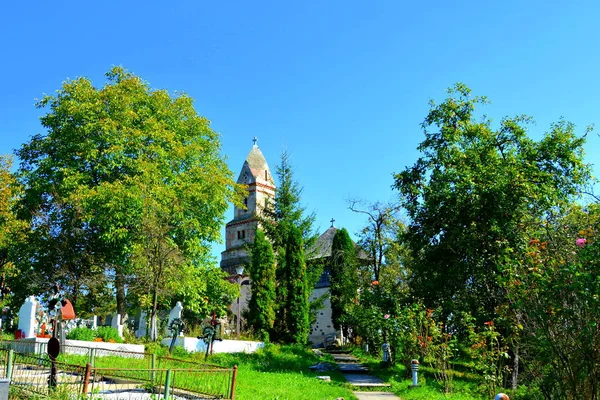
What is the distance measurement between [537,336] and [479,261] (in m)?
9.86

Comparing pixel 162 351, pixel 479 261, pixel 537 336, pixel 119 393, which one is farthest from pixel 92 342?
pixel 537 336

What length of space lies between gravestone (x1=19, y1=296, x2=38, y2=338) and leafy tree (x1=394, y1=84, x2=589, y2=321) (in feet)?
43.8

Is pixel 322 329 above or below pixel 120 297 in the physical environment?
below

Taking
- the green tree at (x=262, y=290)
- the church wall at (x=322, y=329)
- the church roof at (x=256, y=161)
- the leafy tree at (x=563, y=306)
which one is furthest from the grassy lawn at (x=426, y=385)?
the church roof at (x=256, y=161)

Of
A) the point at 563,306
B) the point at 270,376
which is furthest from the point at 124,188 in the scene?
the point at 563,306

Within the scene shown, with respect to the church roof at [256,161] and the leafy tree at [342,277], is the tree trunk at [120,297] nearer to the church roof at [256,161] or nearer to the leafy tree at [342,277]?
the leafy tree at [342,277]

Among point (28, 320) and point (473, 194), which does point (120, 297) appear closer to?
point (28, 320)

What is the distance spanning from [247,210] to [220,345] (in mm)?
34040

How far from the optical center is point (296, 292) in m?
29.8

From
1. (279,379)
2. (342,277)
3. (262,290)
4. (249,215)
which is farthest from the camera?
(249,215)


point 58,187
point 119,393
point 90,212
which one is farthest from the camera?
point 58,187

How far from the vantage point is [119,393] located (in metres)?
9.98

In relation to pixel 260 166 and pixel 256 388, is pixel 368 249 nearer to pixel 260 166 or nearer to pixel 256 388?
pixel 256 388

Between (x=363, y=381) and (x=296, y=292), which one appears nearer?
A: (x=363, y=381)
